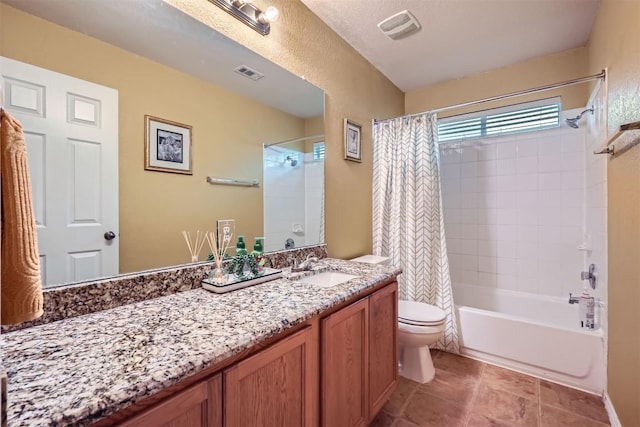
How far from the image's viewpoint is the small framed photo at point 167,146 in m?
1.16

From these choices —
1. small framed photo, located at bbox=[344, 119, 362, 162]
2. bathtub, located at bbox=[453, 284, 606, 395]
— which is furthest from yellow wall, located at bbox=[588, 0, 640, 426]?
small framed photo, located at bbox=[344, 119, 362, 162]

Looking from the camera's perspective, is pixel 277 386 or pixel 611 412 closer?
pixel 277 386

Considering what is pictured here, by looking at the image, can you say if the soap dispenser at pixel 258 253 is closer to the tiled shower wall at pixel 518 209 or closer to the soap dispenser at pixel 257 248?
the soap dispenser at pixel 257 248

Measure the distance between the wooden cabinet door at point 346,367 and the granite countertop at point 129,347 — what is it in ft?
0.45

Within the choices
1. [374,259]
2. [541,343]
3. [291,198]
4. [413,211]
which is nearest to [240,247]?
[291,198]

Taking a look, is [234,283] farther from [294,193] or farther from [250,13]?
[250,13]

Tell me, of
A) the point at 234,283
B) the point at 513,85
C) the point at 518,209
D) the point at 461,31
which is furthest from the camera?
the point at 518,209

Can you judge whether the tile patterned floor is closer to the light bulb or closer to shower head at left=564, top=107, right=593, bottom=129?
shower head at left=564, top=107, right=593, bottom=129

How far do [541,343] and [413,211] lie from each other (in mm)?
1206

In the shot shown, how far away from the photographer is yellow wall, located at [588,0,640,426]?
1.23 m

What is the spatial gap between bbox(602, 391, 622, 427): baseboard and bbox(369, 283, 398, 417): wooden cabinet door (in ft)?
3.61

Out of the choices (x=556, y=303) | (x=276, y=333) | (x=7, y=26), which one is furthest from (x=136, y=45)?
(x=556, y=303)

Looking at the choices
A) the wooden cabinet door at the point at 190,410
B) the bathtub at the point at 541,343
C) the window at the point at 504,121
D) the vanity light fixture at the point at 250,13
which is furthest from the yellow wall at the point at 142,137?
the window at the point at 504,121

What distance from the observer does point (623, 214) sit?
141cm
